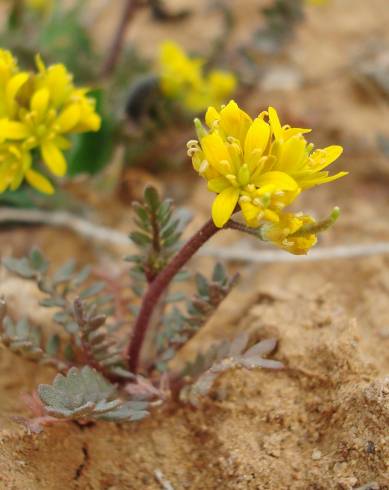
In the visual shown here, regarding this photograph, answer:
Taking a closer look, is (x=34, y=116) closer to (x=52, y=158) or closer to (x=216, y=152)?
(x=52, y=158)

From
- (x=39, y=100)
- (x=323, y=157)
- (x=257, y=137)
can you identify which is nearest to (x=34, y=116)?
(x=39, y=100)

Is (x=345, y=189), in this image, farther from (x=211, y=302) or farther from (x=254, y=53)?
(x=211, y=302)

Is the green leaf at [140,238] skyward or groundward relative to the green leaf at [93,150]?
groundward

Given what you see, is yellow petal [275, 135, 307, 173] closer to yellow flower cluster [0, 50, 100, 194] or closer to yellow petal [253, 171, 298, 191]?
yellow petal [253, 171, 298, 191]

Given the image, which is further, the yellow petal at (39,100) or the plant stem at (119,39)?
the plant stem at (119,39)

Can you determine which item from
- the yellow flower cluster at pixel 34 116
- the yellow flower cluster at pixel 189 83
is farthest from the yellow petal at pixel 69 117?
the yellow flower cluster at pixel 189 83

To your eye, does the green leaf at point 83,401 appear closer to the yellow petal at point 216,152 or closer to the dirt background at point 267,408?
the dirt background at point 267,408

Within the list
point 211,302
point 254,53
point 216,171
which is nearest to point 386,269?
point 211,302
